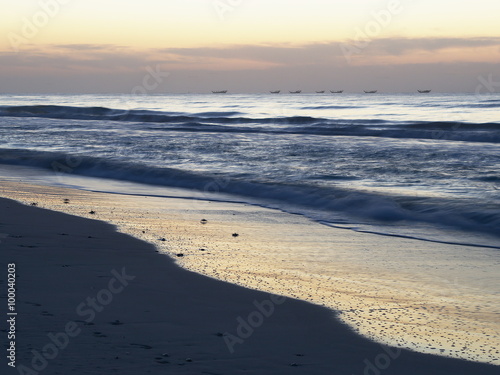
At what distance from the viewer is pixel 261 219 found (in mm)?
9891

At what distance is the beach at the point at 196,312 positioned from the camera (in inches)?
155

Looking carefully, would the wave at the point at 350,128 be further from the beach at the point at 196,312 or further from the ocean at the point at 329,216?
the beach at the point at 196,312

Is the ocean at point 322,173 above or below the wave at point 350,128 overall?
below

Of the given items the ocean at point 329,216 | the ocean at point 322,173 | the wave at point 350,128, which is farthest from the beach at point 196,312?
the wave at point 350,128

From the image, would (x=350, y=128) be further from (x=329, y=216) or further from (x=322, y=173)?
(x=329, y=216)

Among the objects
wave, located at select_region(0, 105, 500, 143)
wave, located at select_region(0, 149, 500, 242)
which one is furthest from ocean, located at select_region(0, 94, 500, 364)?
wave, located at select_region(0, 105, 500, 143)

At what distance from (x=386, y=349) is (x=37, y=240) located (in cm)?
458

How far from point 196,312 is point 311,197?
735cm

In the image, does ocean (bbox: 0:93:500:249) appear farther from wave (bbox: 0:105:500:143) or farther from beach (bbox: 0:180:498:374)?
beach (bbox: 0:180:498:374)

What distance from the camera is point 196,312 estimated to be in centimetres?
491

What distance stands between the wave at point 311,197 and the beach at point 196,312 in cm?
291

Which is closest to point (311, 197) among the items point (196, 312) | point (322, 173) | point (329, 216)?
point (329, 216)

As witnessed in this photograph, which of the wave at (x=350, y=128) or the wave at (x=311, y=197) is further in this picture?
the wave at (x=350, y=128)

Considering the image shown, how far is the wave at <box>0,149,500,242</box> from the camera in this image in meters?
9.86
